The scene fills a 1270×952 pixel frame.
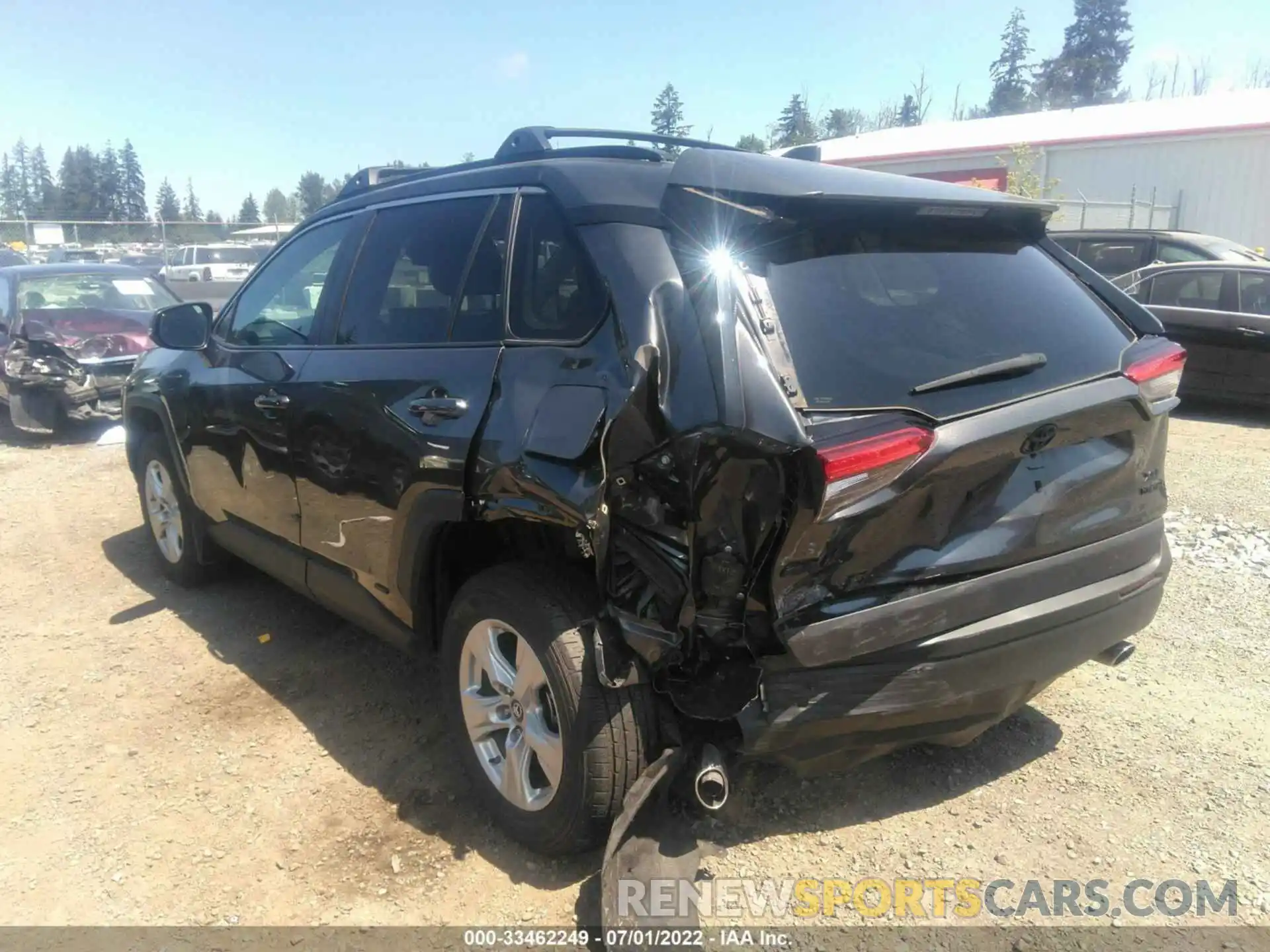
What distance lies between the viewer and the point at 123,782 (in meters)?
3.32

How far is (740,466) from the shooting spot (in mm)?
2254

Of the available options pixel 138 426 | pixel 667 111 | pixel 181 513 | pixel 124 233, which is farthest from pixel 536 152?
pixel 667 111

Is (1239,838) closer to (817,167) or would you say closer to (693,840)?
(693,840)

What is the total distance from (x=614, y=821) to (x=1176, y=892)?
158cm

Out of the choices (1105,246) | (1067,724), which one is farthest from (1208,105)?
(1067,724)

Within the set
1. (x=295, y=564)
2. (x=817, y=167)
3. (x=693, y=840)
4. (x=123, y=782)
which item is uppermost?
(x=817, y=167)

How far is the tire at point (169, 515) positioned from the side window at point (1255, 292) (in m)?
9.33

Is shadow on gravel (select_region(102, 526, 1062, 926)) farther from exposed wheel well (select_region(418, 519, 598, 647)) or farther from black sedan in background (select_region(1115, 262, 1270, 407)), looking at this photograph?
black sedan in background (select_region(1115, 262, 1270, 407))

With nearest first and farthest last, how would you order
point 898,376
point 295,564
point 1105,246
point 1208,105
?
point 898,376 < point 295,564 < point 1105,246 < point 1208,105

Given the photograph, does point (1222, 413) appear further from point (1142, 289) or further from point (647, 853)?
point (647, 853)

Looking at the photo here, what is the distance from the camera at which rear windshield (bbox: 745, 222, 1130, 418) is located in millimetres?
2344

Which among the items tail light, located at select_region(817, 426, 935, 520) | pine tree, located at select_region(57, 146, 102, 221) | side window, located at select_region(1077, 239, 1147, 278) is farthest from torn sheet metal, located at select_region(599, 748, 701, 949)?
pine tree, located at select_region(57, 146, 102, 221)

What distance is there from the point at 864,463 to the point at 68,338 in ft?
32.2

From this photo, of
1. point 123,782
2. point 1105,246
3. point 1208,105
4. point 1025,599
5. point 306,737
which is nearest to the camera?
point 1025,599
